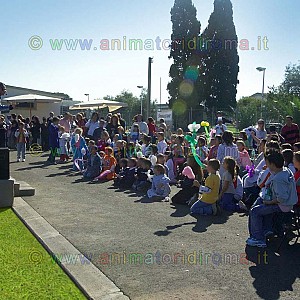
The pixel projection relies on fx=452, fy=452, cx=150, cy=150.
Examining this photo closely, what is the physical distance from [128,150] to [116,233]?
785 cm

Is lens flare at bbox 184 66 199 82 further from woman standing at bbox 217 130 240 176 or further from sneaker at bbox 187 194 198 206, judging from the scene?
sneaker at bbox 187 194 198 206

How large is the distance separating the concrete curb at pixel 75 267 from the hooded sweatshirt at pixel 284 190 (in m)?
2.82

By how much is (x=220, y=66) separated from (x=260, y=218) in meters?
40.1

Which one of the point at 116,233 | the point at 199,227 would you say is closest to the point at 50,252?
the point at 116,233

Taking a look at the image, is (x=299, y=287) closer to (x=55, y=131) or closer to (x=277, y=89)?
(x=55, y=131)

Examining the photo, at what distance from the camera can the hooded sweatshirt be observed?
6508mm

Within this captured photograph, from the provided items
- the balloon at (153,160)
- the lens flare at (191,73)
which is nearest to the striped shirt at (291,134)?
the balloon at (153,160)

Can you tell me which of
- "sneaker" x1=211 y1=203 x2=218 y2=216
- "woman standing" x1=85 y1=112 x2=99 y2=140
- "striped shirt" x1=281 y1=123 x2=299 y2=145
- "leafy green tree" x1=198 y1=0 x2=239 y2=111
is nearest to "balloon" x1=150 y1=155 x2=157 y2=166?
"sneaker" x1=211 y1=203 x2=218 y2=216

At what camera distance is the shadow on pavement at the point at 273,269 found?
5051mm

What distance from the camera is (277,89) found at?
119 ft

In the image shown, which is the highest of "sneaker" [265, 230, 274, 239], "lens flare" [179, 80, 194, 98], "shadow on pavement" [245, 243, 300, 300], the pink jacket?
"lens flare" [179, 80, 194, 98]

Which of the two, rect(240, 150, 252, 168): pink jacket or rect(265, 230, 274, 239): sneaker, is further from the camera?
rect(240, 150, 252, 168): pink jacket

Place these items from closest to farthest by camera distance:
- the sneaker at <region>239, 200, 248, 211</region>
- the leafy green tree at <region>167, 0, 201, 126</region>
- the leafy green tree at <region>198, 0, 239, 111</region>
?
1. the sneaker at <region>239, 200, 248, 211</region>
2. the leafy green tree at <region>198, 0, 239, 111</region>
3. the leafy green tree at <region>167, 0, 201, 126</region>

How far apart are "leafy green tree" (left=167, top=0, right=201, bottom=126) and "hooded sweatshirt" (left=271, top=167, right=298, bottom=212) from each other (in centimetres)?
3900
